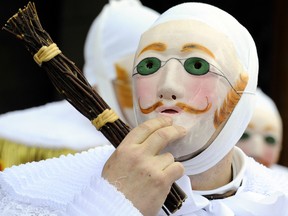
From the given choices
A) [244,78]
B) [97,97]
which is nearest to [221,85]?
[244,78]

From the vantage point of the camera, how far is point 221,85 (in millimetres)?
1850

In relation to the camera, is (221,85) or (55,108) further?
(55,108)

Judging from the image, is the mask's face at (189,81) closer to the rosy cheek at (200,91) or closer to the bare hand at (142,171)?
the rosy cheek at (200,91)

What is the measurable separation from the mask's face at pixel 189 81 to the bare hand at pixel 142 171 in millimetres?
129

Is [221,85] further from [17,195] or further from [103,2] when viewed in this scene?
[103,2]

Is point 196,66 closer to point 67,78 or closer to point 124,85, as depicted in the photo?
point 67,78

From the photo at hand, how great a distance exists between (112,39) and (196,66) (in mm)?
1401

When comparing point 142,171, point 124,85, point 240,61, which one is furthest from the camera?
point 124,85

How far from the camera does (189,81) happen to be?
72.0 inches

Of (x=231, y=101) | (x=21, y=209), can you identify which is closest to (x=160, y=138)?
(x=231, y=101)

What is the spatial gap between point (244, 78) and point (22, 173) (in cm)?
54

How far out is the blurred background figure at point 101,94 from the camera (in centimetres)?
308

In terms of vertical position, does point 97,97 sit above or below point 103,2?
below

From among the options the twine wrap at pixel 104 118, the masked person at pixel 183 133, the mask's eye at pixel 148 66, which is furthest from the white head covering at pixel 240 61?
the twine wrap at pixel 104 118
